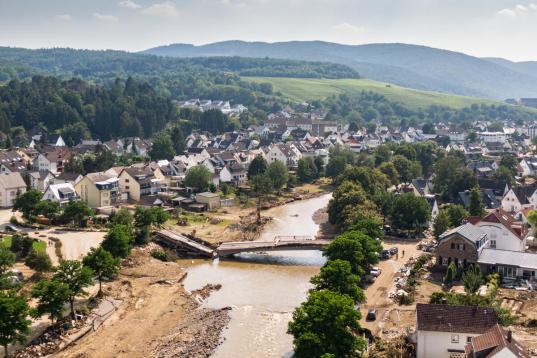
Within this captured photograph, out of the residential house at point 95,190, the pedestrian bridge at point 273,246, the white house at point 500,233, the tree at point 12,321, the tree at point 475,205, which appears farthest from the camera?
the residential house at point 95,190

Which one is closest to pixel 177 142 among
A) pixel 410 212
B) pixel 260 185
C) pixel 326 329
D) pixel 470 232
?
pixel 260 185

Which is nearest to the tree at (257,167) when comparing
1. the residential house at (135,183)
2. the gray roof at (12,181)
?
the residential house at (135,183)

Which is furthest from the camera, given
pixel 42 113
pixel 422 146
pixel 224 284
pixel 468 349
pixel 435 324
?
pixel 42 113

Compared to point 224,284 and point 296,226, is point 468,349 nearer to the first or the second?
point 224,284

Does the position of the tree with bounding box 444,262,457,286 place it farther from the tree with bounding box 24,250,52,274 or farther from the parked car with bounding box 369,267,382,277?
the tree with bounding box 24,250,52,274

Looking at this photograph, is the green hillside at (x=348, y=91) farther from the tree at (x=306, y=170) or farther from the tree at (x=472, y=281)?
the tree at (x=472, y=281)

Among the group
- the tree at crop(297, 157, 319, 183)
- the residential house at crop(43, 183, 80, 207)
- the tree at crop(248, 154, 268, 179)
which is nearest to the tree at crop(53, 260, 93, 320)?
the residential house at crop(43, 183, 80, 207)

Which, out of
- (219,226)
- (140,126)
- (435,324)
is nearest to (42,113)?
(140,126)
